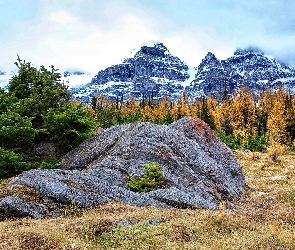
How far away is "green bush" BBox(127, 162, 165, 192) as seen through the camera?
1695 cm

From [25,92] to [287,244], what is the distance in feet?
70.1

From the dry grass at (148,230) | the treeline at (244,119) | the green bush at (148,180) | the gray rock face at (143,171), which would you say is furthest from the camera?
the treeline at (244,119)

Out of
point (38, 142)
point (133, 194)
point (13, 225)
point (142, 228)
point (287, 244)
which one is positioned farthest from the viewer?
point (38, 142)

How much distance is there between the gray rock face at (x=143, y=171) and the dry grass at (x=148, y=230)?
1.47 m

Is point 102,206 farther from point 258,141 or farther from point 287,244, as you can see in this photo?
point 258,141

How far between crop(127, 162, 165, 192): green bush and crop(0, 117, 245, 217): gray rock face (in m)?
0.28

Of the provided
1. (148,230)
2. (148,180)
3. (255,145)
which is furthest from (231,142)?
(148,230)

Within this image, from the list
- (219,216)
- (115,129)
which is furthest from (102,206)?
(115,129)

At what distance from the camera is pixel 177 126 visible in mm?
25078

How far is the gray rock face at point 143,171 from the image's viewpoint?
583 inches

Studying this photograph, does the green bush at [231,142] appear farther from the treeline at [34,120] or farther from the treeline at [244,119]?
the treeline at [34,120]

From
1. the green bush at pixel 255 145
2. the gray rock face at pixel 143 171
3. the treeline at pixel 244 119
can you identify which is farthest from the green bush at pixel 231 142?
the gray rock face at pixel 143 171

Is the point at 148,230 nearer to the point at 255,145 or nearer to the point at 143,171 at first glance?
the point at 143,171

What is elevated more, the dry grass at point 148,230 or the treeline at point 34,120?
the treeline at point 34,120
